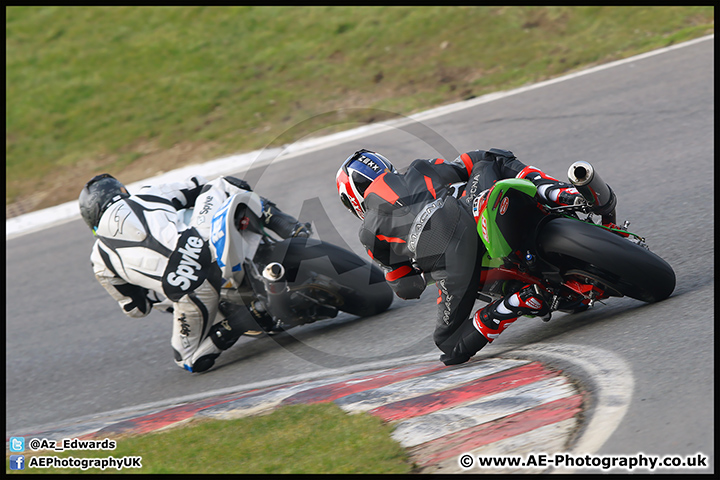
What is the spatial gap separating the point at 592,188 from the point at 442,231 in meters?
0.80

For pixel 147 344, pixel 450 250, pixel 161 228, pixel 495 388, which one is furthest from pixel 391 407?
pixel 147 344

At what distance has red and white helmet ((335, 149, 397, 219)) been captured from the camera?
407 centimetres

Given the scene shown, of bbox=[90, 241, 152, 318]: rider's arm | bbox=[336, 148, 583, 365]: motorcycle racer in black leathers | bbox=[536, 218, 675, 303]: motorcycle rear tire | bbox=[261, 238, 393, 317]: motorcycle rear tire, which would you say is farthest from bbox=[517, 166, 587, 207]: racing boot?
bbox=[90, 241, 152, 318]: rider's arm

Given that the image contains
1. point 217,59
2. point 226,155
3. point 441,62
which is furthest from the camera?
point 217,59

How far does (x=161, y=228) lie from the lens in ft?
16.6

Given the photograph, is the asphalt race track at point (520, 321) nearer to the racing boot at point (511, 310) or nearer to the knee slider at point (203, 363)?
the knee slider at point (203, 363)

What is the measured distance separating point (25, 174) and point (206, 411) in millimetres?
8639

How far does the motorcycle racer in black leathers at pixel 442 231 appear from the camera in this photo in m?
3.78

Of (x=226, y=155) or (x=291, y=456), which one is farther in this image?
(x=226, y=155)

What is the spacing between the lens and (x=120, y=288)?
17.7 ft

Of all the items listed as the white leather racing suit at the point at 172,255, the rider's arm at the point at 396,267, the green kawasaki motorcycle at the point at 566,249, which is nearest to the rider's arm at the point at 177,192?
the white leather racing suit at the point at 172,255

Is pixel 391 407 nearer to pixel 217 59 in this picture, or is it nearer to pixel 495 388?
pixel 495 388

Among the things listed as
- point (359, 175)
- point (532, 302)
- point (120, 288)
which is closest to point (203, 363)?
point (120, 288)

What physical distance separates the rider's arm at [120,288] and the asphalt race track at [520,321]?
20.3 inches
